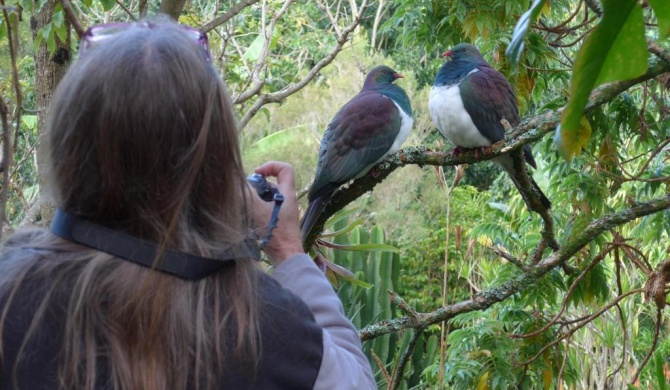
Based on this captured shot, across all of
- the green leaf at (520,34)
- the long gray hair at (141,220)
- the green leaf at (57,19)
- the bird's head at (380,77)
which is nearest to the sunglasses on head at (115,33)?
the long gray hair at (141,220)

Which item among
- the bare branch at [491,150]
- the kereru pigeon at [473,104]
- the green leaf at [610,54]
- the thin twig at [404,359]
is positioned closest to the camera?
the green leaf at [610,54]

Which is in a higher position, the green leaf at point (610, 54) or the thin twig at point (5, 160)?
the green leaf at point (610, 54)

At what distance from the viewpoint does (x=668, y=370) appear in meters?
3.73

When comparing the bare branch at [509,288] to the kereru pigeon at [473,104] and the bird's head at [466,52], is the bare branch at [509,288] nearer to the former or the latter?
the kereru pigeon at [473,104]

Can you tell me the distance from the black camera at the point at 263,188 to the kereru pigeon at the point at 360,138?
1476 mm

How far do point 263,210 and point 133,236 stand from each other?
214 millimetres

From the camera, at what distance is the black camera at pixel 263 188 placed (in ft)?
3.26

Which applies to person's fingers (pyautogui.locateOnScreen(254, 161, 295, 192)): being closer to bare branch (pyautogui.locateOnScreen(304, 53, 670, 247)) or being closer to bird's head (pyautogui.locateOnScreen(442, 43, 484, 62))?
bare branch (pyautogui.locateOnScreen(304, 53, 670, 247))

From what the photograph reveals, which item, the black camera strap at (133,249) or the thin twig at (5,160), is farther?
the thin twig at (5,160)

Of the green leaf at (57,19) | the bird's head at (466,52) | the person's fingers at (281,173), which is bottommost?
the person's fingers at (281,173)

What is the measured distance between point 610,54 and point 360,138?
7.65 feet

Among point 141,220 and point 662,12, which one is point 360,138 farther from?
point 662,12

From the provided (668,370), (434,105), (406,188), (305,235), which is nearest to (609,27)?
(305,235)

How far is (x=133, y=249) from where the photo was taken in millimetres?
774
